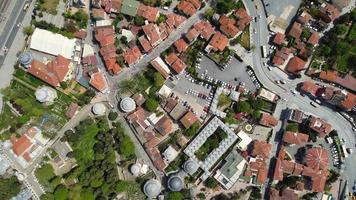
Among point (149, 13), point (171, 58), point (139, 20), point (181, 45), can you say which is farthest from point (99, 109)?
point (149, 13)

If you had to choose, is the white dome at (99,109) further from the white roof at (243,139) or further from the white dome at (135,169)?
the white roof at (243,139)

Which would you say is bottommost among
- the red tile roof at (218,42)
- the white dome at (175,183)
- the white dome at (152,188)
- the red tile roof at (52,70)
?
the white dome at (152,188)

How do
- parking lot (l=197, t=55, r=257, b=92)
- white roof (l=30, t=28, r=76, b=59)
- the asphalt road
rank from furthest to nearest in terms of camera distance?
the asphalt road → white roof (l=30, t=28, r=76, b=59) → parking lot (l=197, t=55, r=257, b=92)

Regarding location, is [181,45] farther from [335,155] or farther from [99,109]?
[335,155]

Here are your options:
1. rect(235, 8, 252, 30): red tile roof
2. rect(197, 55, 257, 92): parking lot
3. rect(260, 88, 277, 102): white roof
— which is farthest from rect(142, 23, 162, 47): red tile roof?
rect(260, 88, 277, 102): white roof

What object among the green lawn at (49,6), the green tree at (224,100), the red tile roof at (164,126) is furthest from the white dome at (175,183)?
the green lawn at (49,6)

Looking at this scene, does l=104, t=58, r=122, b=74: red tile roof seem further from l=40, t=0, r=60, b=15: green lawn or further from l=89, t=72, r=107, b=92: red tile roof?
l=40, t=0, r=60, b=15: green lawn

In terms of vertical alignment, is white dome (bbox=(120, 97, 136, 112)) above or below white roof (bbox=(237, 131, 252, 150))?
below
